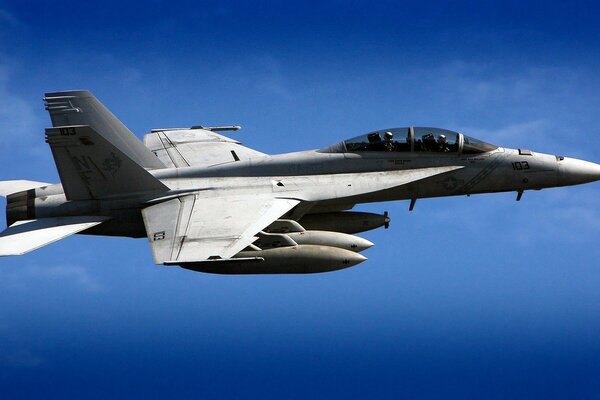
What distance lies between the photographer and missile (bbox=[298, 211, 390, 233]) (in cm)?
2472

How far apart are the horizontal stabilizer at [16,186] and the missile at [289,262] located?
6377 millimetres

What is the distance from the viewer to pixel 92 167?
78.4ft

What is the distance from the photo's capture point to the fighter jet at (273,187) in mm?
22828

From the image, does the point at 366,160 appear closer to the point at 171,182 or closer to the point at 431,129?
the point at 431,129

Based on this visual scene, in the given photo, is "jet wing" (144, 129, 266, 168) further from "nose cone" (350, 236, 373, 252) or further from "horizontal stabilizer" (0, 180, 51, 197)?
"nose cone" (350, 236, 373, 252)

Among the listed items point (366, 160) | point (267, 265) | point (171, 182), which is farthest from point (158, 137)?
point (267, 265)

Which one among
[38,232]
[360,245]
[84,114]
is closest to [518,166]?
[360,245]

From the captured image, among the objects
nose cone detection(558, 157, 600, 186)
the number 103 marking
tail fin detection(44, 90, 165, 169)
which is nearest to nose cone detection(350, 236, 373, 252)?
the number 103 marking

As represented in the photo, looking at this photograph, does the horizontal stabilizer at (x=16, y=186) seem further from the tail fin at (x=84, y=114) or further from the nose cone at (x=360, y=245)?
the nose cone at (x=360, y=245)

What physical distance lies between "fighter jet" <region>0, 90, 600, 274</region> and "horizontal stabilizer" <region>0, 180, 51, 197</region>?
1.3 inches

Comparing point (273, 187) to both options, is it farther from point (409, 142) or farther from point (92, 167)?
point (92, 167)

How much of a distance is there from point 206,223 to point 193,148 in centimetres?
708

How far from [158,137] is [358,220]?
A: 8.17m

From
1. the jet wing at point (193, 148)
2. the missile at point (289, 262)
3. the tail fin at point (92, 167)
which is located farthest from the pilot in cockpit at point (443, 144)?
the tail fin at point (92, 167)
